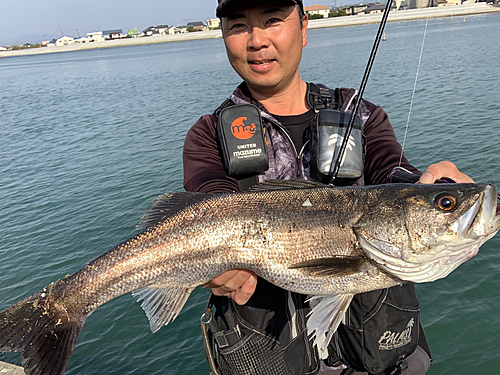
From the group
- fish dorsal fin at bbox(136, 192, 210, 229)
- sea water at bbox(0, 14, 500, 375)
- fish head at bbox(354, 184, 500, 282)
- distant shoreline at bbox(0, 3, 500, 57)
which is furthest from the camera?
distant shoreline at bbox(0, 3, 500, 57)

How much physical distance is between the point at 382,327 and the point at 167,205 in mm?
1843

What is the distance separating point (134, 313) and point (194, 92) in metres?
19.3

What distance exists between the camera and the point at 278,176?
3.45 m

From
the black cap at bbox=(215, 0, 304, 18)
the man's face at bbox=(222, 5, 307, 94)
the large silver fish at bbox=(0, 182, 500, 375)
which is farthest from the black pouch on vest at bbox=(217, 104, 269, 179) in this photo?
the black cap at bbox=(215, 0, 304, 18)

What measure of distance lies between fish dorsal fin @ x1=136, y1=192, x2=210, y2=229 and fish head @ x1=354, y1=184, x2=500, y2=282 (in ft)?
3.81

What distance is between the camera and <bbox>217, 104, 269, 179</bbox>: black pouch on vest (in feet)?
10.6

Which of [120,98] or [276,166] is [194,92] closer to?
[120,98]

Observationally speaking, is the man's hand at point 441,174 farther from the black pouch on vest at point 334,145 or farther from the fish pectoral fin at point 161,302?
the fish pectoral fin at point 161,302

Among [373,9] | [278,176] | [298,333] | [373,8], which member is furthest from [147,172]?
[373,8]

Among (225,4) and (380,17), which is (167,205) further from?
(380,17)

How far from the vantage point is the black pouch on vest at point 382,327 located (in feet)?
9.31

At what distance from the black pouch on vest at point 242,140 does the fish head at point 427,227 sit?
1.12 m

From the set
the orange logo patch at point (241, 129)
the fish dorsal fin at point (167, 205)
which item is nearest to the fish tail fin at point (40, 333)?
the fish dorsal fin at point (167, 205)

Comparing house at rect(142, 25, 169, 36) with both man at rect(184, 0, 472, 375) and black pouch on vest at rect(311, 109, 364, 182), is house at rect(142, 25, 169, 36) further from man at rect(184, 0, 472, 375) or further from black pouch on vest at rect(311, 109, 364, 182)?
black pouch on vest at rect(311, 109, 364, 182)
